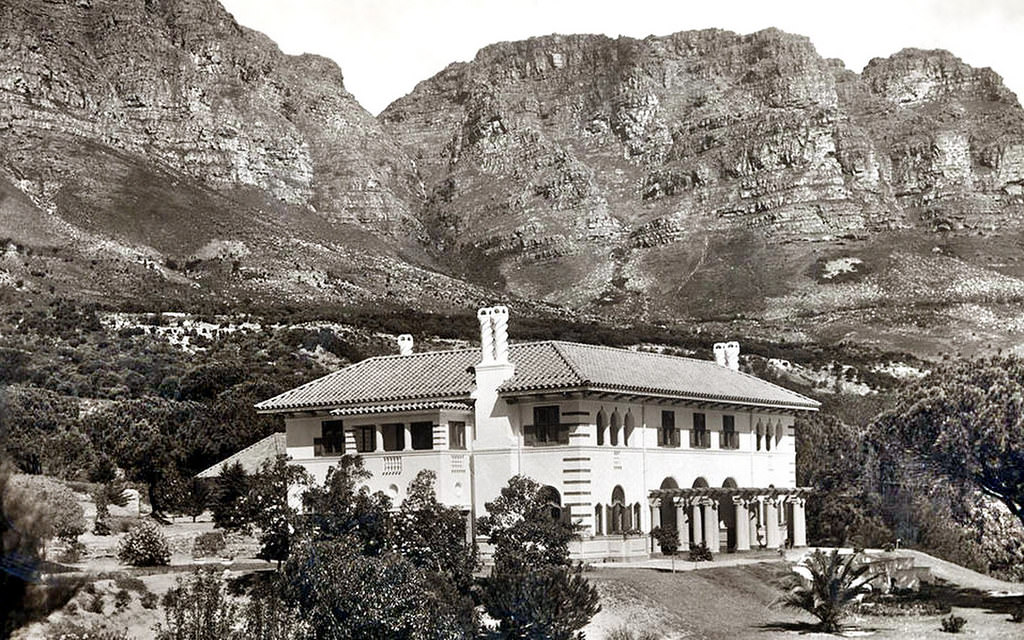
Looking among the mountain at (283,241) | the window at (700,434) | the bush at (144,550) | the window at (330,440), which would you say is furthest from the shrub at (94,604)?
the mountain at (283,241)

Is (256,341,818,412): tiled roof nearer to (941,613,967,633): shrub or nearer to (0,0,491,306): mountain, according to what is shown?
(941,613,967,633): shrub

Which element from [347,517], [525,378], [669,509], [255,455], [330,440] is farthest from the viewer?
[255,455]

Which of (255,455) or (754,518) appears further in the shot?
(255,455)

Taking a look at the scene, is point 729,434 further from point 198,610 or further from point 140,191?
point 140,191

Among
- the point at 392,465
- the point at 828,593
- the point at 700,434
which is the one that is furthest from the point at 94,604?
the point at 700,434

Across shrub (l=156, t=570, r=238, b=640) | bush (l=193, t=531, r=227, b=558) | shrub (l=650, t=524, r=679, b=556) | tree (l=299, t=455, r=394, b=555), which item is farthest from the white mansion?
shrub (l=156, t=570, r=238, b=640)

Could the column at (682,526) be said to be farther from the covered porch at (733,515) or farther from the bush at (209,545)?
the bush at (209,545)
